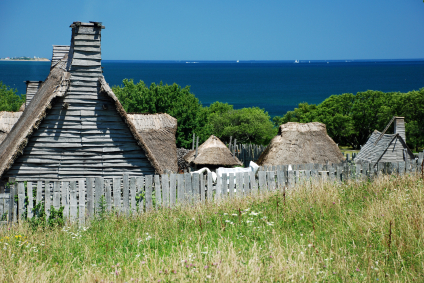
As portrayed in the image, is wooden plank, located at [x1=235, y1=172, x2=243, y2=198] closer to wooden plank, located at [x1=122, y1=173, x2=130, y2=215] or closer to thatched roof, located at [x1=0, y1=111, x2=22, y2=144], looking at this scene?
wooden plank, located at [x1=122, y1=173, x2=130, y2=215]

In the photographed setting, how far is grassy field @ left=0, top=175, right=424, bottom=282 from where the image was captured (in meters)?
4.39

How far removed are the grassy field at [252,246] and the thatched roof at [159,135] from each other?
24.3ft

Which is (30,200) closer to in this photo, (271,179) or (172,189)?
(172,189)

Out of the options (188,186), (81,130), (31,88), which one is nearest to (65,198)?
(81,130)

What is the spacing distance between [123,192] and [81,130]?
229 cm

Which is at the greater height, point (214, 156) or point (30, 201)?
point (214, 156)

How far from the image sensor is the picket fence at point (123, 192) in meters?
8.54

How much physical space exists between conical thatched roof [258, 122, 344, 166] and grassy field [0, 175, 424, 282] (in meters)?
11.0

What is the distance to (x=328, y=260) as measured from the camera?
15.5 feet

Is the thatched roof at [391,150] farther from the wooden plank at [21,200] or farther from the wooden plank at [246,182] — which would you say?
the wooden plank at [21,200]

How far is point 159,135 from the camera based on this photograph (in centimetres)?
1605

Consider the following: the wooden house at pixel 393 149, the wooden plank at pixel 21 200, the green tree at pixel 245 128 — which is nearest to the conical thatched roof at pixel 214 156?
the wooden house at pixel 393 149

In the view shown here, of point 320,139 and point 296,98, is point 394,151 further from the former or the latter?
point 296,98

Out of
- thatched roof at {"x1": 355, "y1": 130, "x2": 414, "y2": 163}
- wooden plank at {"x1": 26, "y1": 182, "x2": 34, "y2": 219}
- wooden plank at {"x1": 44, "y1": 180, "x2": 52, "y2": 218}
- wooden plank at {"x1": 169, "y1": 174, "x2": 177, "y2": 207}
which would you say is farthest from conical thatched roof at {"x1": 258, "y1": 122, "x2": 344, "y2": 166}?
wooden plank at {"x1": 26, "y1": 182, "x2": 34, "y2": 219}
